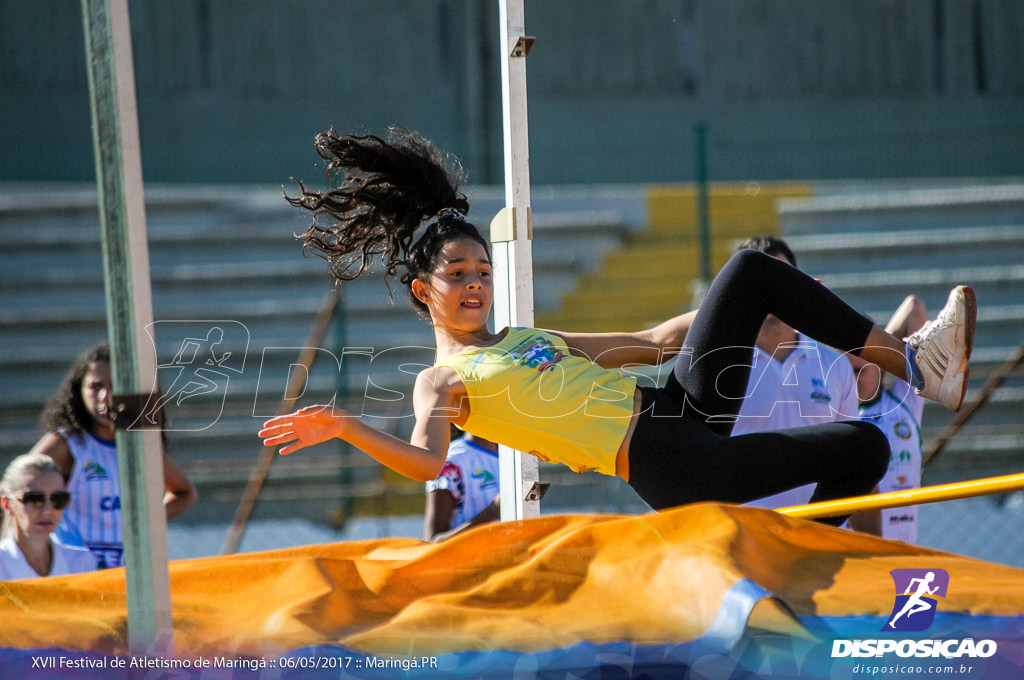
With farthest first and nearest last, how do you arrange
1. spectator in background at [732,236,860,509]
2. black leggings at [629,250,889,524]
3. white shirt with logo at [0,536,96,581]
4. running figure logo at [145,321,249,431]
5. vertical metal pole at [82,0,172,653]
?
running figure logo at [145,321,249,431] < white shirt with logo at [0,536,96,581] < spectator in background at [732,236,860,509] < black leggings at [629,250,889,524] < vertical metal pole at [82,0,172,653]

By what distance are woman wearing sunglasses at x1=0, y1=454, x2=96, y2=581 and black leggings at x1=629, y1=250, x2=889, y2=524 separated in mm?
1763

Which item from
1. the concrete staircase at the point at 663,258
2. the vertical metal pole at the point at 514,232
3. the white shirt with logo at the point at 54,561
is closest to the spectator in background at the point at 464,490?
the vertical metal pole at the point at 514,232

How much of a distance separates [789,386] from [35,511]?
83.0 inches

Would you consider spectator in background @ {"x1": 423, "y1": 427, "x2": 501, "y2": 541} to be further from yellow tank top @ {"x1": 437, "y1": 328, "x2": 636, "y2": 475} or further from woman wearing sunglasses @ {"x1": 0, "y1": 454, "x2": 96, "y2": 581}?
woman wearing sunglasses @ {"x1": 0, "y1": 454, "x2": 96, "y2": 581}

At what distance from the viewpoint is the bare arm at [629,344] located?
250cm

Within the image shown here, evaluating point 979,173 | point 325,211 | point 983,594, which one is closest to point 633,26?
point 979,173

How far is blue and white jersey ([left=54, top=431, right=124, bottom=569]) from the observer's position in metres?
3.21

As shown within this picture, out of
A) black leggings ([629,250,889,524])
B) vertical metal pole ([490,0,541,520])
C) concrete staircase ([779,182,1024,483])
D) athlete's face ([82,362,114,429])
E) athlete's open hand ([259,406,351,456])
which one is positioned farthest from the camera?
concrete staircase ([779,182,1024,483])

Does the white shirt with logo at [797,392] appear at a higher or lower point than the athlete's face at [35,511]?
higher

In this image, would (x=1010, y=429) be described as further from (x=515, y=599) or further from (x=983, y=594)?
(x=515, y=599)

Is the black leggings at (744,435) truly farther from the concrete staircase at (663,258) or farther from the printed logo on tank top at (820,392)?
the concrete staircase at (663,258)

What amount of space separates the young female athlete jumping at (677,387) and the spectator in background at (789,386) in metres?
0.49

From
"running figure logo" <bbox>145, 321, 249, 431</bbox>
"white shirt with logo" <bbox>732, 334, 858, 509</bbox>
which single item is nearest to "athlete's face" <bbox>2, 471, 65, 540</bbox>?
"white shirt with logo" <bbox>732, 334, 858, 509</bbox>

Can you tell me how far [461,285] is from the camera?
2.36 meters
